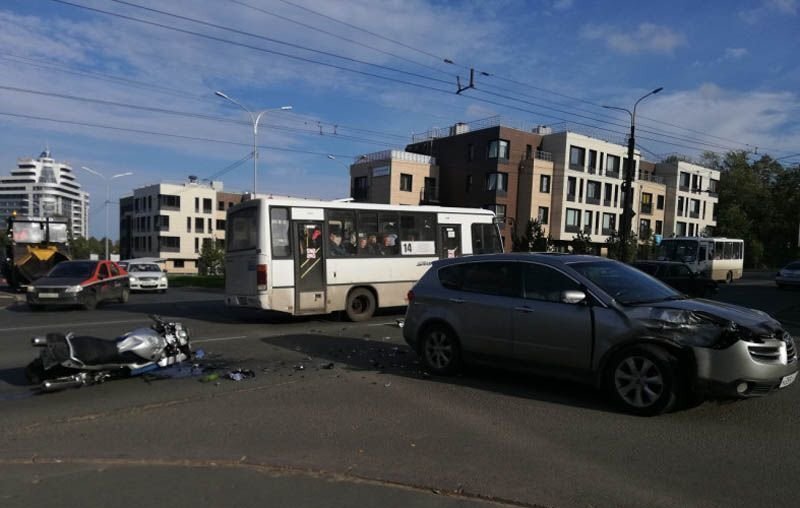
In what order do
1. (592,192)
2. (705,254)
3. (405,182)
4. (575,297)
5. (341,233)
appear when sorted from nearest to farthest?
(575,297)
(341,233)
(705,254)
(405,182)
(592,192)

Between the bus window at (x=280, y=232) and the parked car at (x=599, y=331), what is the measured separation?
5317mm

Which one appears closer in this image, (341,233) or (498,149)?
(341,233)

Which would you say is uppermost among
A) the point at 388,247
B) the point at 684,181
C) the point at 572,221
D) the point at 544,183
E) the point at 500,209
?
the point at 684,181

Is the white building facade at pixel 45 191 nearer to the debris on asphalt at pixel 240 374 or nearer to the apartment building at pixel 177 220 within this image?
the apartment building at pixel 177 220

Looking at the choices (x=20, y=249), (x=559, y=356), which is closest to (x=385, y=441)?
(x=559, y=356)

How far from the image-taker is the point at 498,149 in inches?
2245

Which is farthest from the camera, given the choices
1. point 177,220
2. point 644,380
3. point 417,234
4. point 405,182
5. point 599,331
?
point 177,220

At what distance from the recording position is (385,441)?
506cm

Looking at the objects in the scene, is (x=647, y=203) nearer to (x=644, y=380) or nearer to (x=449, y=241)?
(x=449, y=241)

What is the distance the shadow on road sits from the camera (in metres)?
6.60

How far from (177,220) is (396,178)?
42.0 metres

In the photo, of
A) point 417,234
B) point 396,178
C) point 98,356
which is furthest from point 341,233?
point 396,178

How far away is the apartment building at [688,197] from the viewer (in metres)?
75.6

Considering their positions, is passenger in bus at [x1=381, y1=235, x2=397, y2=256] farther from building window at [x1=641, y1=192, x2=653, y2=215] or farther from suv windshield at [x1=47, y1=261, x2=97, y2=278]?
building window at [x1=641, y1=192, x2=653, y2=215]
